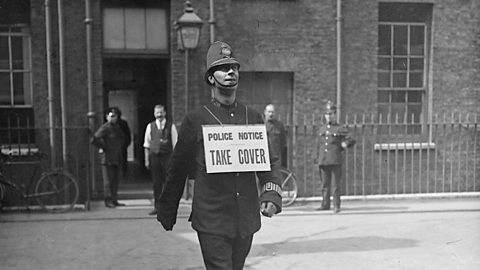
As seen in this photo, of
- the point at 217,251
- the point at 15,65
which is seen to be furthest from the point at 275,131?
the point at 217,251

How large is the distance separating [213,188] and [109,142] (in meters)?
6.57

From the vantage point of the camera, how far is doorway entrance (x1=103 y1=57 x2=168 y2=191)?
11.9 metres

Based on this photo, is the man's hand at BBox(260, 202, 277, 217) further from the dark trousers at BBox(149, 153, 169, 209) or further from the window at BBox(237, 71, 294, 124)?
the window at BBox(237, 71, 294, 124)

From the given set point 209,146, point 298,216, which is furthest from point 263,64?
point 209,146

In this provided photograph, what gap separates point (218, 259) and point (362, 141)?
808 cm

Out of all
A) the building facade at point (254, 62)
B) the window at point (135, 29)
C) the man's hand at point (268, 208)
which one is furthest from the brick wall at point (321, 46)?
the man's hand at point (268, 208)

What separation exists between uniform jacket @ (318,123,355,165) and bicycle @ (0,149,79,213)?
4.35 m

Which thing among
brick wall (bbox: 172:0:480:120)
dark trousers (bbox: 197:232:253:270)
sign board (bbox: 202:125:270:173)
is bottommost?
dark trousers (bbox: 197:232:253:270)

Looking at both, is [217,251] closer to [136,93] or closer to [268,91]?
[268,91]

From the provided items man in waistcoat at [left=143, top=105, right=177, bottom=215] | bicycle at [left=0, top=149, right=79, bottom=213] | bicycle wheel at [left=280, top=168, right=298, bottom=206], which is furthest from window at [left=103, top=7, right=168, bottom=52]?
bicycle wheel at [left=280, top=168, right=298, bottom=206]

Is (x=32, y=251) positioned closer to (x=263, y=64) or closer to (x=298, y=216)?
(x=298, y=216)

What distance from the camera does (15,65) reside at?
34.2ft

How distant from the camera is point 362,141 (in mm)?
11188

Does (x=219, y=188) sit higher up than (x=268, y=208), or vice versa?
(x=219, y=188)
